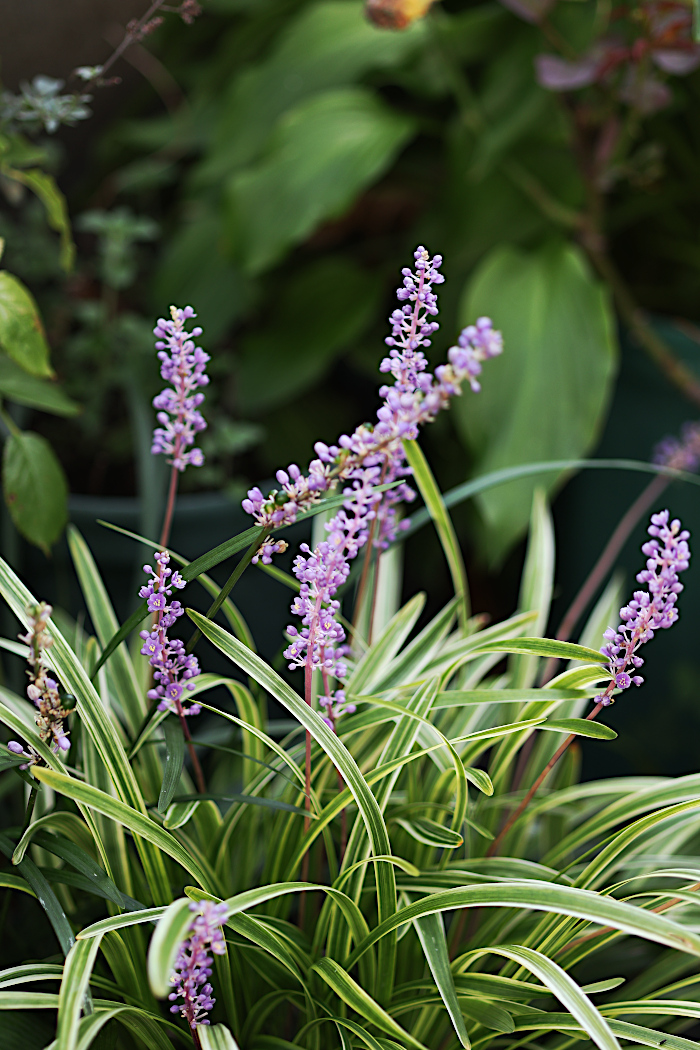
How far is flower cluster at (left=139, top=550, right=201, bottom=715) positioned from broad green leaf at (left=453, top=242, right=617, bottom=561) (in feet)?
1.79

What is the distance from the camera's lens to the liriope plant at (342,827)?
0.34 metres

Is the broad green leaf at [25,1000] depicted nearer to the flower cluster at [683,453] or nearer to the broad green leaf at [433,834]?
the broad green leaf at [433,834]

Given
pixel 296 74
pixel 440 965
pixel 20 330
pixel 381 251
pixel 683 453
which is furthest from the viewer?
pixel 381 251

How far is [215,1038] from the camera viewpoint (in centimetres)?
37

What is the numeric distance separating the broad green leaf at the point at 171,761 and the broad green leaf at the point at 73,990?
0.06 meters

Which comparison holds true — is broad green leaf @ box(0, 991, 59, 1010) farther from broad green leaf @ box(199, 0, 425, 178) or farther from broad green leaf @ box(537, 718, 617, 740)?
broad green leaf @ box(199, 0, 425, 178)

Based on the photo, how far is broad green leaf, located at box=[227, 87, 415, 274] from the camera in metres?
0.93

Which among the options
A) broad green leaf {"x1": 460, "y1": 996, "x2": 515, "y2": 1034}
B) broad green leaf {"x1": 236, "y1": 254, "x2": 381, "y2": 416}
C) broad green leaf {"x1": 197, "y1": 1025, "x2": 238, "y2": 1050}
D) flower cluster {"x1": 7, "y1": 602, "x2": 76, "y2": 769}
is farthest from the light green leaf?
broad green leaf {"x1": 236, "y1": 254, "x2": 381, "y2": 416}

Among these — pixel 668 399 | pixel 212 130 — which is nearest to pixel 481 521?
pixel 668 399

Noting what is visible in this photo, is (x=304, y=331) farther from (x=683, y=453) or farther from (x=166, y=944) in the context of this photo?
(x=166, y=944)

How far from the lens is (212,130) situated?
1.19 meters

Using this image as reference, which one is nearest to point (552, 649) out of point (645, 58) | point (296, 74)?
point (645, 58)

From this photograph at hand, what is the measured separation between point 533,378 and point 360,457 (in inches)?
25.5

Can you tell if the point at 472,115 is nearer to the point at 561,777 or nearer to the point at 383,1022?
the point at 561,777
